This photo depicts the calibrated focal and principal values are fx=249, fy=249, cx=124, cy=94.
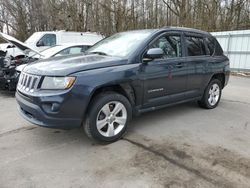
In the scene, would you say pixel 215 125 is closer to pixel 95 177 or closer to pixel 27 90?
pixel 95 177

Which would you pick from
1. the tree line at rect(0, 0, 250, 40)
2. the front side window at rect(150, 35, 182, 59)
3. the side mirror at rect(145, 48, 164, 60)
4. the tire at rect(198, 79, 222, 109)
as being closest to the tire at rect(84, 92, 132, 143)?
the side mirror at rect(145, 48, 164, 60)

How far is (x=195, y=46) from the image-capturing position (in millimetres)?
5195

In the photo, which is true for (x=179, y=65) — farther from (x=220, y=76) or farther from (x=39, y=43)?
(x=39, y=43)

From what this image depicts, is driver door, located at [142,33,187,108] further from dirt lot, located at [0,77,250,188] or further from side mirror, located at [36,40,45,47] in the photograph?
side mirror, located at [36,40,45,47]

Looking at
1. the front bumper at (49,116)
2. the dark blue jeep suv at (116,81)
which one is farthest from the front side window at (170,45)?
the front bumper at (49,116)

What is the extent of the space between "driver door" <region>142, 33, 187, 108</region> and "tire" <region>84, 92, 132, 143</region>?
505 millimetres

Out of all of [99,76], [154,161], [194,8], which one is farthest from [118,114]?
[194,8]

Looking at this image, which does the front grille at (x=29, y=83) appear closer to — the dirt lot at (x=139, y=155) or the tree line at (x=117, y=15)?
the dirt lot at (x=139, y=155)

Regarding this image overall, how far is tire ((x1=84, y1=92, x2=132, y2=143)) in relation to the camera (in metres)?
3.59

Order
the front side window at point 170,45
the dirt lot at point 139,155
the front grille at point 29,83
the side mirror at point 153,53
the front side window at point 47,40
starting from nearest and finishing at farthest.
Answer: the dirt lot at point 139,155, the front grille at point 29,83, the side mirror at point 153,53, the front side window at point 170,45, the front side window at point 47,40

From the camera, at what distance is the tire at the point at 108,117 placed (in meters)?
3.59

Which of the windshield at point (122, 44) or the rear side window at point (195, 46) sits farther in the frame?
the rear side window at point (195, 46)

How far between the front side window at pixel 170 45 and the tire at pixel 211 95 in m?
1.35

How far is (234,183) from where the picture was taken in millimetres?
2805
